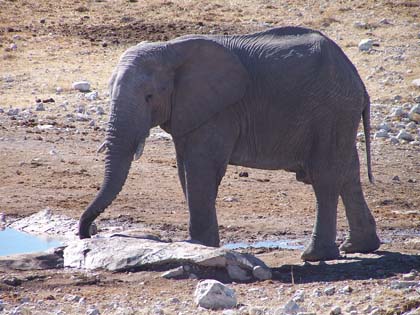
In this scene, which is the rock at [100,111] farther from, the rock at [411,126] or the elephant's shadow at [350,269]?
the elephant's shadow at [350,269]

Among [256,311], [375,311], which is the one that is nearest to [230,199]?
[256,311]

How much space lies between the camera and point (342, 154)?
1035cm

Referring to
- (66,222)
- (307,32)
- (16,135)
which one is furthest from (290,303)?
(16,135)

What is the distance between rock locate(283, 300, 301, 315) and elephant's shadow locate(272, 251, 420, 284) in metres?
1.06

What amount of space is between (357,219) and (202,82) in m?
1.79

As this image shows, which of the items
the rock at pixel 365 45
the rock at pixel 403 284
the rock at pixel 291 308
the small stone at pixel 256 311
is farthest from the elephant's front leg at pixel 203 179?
the rock at pixel 365 45

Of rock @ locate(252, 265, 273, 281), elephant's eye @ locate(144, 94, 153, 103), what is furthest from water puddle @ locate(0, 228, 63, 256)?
rock @ locate(252, 265, 273, 281)

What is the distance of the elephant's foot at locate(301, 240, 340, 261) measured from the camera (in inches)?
402

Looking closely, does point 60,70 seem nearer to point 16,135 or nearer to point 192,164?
point 16,135

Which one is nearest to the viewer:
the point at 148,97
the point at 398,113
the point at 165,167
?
the point at 148,97

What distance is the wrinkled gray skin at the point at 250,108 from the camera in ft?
32.9

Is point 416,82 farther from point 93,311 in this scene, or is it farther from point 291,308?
point 93,311

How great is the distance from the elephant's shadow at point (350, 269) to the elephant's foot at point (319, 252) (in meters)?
0.11

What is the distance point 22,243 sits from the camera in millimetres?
11273
